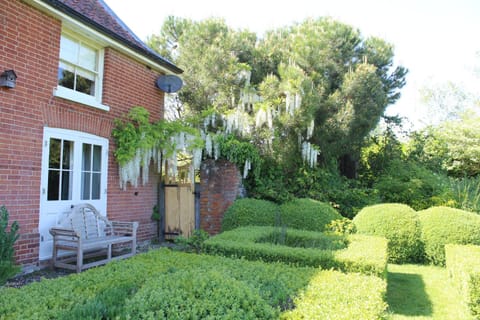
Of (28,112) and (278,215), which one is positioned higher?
(28,112)

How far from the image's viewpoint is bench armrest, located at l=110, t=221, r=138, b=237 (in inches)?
239

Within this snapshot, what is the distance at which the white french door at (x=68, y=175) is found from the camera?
542cm

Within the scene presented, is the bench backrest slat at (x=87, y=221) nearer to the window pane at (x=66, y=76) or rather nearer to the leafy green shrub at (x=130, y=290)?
the window pane at (x=66, y=76)

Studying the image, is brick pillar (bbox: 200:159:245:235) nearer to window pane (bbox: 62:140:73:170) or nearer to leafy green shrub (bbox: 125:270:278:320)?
window pane (bbox: 62:140:73:170)

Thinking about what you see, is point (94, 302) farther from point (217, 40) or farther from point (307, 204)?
point (217, 40)

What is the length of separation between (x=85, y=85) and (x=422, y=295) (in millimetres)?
6471

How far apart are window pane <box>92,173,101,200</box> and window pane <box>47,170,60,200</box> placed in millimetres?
734

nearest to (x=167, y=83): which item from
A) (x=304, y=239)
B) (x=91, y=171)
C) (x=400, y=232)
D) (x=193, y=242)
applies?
(x=91, y=171)

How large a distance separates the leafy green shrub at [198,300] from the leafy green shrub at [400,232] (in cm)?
471

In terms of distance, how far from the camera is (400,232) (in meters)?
6.41

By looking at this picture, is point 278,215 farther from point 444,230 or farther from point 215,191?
point 444,230

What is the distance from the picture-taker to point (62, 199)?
5742 mm

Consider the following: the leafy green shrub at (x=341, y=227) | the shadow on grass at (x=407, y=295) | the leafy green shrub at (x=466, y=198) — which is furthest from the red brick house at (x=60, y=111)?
the leafy green shrub at (x=466, y=198)

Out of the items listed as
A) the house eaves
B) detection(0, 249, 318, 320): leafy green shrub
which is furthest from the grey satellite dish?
detection(0, 249, 318, 320): leafy green shrub
